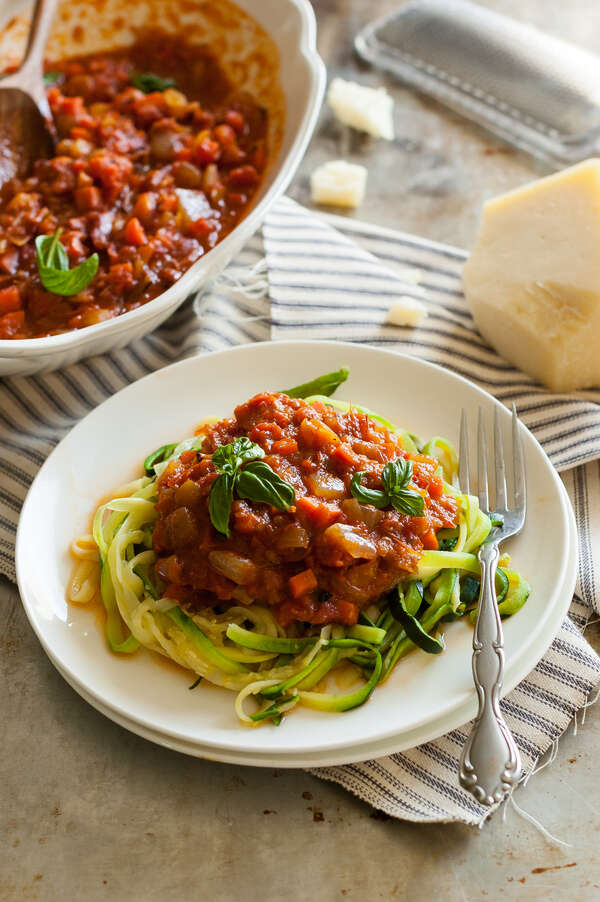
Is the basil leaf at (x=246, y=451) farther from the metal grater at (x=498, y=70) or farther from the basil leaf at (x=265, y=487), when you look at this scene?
the metal grater at (x=498, y=70)

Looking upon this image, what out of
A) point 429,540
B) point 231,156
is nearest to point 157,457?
point 429,540

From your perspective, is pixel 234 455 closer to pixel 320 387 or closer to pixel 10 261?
pixel 320 387

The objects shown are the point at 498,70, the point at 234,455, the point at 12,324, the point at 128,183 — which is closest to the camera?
the point at 234,455

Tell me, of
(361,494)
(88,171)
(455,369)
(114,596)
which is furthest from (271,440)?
(88,171)

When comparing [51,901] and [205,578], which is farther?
[205,578]

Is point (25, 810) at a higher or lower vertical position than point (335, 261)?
lower

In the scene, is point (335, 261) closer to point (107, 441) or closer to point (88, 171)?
point (88, 171)
